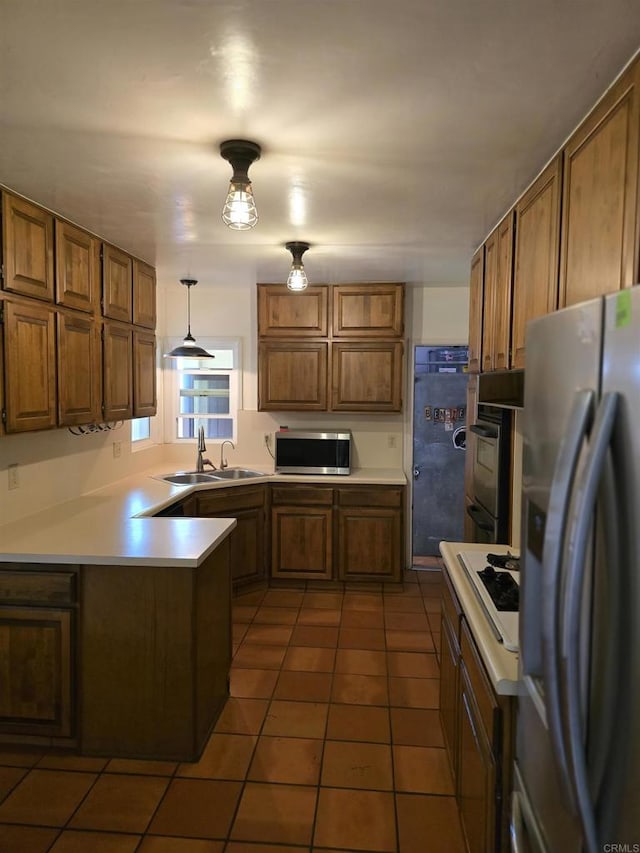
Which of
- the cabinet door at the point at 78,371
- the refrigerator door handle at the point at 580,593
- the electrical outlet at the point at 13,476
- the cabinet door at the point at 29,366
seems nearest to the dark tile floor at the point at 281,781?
the electrical outlet at the point at 13,476

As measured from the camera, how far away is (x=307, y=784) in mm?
A: 2180

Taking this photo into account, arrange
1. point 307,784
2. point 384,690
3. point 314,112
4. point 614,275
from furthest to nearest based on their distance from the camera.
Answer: point 384,690
point 307,784
point 314,112
point 614,275

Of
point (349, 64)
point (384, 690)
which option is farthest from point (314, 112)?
point (384, 690)

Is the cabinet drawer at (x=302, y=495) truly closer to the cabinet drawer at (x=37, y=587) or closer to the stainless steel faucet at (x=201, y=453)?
the stainless steel faucet at (x=201, y=453)

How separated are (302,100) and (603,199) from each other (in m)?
0.90

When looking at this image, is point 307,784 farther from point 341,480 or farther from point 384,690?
point 341,480

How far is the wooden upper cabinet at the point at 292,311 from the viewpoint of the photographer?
4.35 m

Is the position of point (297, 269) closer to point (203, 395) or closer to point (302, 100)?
point (302, 100)

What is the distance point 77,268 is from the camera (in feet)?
9.35

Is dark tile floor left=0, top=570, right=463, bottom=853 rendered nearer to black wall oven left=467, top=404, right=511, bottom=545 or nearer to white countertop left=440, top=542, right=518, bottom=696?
white countertop left=440, top=542, right=518, bottom=696

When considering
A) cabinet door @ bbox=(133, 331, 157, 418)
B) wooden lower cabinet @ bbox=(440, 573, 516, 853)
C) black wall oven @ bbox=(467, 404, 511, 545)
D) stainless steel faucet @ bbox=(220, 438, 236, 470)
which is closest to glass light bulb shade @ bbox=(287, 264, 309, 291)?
cabinet door @ bbox=(133, 331, 157, 418)

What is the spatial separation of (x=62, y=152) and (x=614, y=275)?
1.89 metres

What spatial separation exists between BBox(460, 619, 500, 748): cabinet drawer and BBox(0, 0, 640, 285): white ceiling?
1.63 metres

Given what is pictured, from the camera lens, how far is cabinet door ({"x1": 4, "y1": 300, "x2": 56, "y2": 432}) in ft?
7.65
